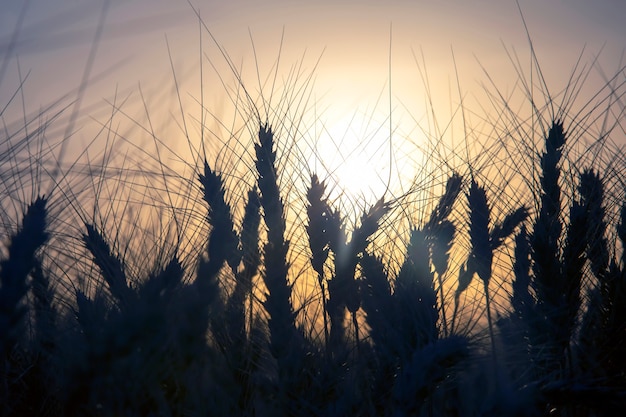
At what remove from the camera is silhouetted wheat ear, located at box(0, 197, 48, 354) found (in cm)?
193

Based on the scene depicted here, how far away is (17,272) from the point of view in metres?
2.00

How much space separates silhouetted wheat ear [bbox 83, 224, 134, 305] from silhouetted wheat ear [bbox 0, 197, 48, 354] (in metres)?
0.38

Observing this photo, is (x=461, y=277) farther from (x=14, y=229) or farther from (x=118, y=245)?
(x=14, y=229)

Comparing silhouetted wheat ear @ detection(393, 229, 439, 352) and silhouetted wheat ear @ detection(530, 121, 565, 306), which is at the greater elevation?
silhouetted wheat ear @ detection(530, 121, 565, 306)

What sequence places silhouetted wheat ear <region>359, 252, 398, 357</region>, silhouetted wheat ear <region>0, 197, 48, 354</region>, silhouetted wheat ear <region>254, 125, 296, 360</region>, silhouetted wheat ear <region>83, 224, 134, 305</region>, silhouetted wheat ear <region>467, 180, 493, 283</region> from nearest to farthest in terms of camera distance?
1. silhouetted wheat ear <region>0, 197, 48, 354</region>
2. silhouetted wheat ear <region>83, 224, 134, 305</region>
3. silhouetted wheat ear <region>254, 125, 296, 360</region>
4. silhouetted wheat ear <region>359, 252, 398, 357</region>
5. silhouetted wheat ear <region>467, 180, 493, 283</region>

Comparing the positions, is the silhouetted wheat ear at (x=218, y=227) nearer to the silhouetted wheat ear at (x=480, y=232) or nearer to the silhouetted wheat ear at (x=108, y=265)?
the silhouetted wheat ear at (x=108, y=265)

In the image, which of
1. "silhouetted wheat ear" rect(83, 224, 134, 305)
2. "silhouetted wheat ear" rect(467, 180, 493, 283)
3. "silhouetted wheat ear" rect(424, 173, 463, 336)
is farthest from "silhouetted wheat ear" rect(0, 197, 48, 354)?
"silhouetted wheat ear" rect(467, 180, 493, 283)

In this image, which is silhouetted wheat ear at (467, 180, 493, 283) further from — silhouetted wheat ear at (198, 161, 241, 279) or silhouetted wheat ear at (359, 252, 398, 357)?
silhouetted wheat ear at (198, 161, 241, 279)

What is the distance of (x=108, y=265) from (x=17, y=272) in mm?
708

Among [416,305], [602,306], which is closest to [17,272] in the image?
[416,305]

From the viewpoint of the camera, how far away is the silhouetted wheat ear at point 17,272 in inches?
76.1

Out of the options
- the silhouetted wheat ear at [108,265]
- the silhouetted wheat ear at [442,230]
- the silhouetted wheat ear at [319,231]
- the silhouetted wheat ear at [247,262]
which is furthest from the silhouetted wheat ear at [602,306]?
the silhouetted wheat ear at [108,265]

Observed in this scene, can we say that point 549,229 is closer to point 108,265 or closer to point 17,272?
point 108,265

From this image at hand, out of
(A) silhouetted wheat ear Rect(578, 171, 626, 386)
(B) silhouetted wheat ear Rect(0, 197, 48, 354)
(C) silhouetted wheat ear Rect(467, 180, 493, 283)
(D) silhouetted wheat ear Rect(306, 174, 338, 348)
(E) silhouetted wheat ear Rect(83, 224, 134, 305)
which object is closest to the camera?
(B) silhouetted wheat ear Rect(0, 197, 48, 354)
